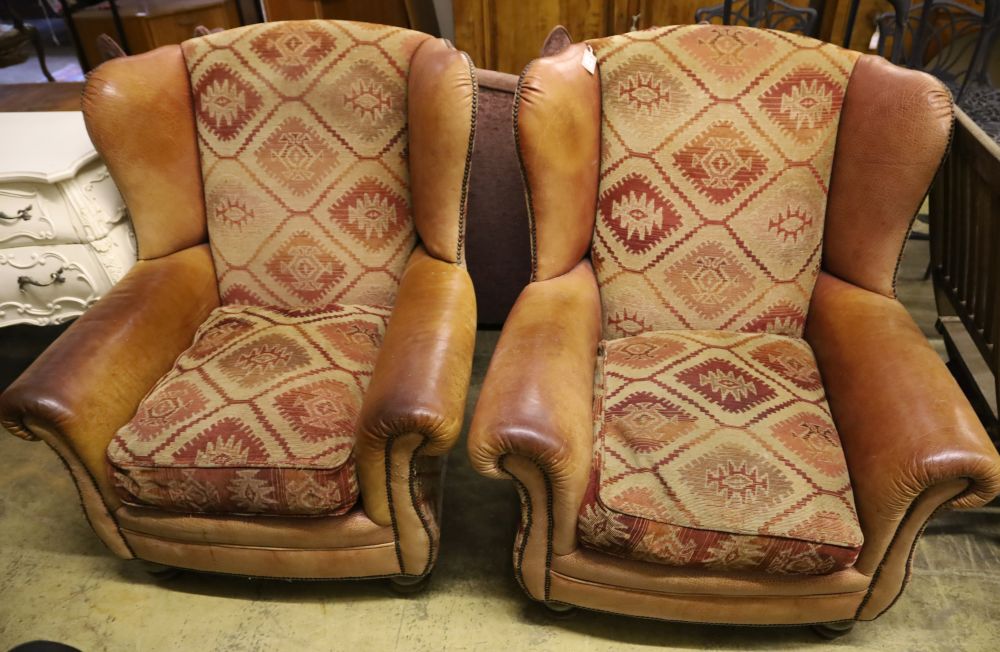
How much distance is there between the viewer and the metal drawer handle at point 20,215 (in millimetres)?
1589

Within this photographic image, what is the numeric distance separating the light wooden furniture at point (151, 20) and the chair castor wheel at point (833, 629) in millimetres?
3199

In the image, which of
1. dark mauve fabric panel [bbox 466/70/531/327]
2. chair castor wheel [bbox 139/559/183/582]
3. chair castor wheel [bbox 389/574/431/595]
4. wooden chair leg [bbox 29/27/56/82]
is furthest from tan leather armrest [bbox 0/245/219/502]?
wooden chair leg [bbox 29/27/56/82]

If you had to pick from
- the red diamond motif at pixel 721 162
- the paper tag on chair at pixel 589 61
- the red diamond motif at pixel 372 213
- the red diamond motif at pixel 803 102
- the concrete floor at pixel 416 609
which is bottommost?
the concrete floor at pixel 416 609

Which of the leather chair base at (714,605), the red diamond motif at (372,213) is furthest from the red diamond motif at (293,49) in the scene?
the leather chair base at (714,605)

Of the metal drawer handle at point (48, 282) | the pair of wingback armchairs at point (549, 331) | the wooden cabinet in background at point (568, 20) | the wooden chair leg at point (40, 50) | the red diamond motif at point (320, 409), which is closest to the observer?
the pair of wingback armchairs at point (549, 331)

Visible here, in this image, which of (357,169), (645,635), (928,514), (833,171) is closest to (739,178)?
(833,171)

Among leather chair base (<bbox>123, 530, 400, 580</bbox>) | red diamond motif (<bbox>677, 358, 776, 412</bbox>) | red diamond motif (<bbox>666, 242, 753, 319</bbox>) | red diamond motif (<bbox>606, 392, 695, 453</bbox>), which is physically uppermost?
red diamond motif (<bbox>666, 242, 753, 319</bbox>)

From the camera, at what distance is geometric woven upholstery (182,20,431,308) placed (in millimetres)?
1542

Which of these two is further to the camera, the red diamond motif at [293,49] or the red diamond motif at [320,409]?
the red diamond motif at [293,49]

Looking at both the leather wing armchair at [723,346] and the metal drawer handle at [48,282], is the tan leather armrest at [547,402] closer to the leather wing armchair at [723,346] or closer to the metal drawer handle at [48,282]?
the leather wing armchair at [723,346]

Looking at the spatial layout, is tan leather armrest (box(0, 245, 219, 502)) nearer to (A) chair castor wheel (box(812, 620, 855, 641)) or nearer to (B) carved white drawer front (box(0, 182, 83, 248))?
(B) carved white drawer front (box(0, 182, 83, 248))

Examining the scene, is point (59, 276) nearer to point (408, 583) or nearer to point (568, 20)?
point (408, 583)

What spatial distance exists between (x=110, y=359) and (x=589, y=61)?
114 centimetres

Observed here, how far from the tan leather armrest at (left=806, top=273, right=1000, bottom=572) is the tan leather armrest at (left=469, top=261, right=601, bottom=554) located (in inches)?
19.0
